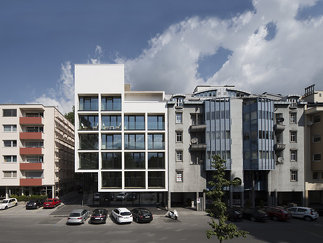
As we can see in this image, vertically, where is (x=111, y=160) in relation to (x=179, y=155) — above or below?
below

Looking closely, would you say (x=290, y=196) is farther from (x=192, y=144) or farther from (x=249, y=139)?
(x=192, y=144)

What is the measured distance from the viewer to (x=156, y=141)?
36656 millimetres

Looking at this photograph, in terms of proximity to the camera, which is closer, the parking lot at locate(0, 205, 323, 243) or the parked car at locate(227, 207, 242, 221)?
the parking lot at locate(0, 205, 323, 243)

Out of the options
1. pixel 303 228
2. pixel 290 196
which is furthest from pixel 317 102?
pixel 303 228

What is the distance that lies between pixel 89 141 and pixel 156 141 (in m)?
10.4

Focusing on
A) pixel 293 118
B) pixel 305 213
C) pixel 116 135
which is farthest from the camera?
pixel 293 118

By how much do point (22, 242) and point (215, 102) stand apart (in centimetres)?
2953

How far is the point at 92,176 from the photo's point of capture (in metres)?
40.4

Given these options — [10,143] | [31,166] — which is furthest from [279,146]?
[10,143]

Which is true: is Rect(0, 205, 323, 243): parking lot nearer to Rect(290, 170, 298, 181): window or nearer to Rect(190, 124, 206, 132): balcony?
Rect(290, 170, 298, 181): window

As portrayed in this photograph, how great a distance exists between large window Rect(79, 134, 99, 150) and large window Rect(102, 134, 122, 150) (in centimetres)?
108

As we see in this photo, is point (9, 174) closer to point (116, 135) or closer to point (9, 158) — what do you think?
point (9, 158)

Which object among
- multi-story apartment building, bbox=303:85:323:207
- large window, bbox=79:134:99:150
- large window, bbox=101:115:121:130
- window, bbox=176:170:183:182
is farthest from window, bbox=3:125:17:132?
multi-story apartment building, bbox=303:85:323:207

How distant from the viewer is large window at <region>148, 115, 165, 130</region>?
121 feet
